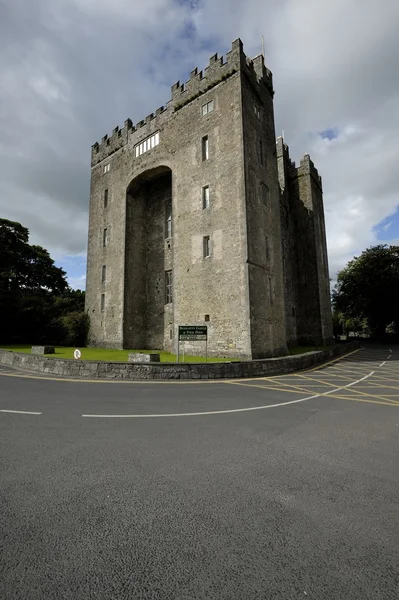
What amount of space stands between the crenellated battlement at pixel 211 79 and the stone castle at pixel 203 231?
0.31ft

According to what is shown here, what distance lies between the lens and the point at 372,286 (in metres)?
44.1

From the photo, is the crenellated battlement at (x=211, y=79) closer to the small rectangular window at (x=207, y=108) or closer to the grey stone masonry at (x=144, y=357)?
the small rectangular window at (x=207, y=108)

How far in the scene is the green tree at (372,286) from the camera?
1705 inches

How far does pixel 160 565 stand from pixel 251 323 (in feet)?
50.7

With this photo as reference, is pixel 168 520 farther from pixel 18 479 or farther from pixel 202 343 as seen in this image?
pixel 202 343

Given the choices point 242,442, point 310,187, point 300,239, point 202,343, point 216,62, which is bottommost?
point 242,442

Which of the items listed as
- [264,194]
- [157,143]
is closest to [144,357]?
[264,194]

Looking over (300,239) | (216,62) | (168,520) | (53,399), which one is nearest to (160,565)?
(168,520)

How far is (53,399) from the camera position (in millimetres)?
7891

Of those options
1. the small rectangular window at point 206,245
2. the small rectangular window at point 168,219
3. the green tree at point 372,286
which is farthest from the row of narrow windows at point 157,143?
the green tree at point 372,286

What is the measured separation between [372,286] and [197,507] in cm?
4923

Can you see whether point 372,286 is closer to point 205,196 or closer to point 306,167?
point 306,167

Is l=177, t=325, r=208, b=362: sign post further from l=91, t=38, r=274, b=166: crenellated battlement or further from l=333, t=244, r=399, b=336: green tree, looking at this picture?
l=333, t=244, r=399, b=336: green tree

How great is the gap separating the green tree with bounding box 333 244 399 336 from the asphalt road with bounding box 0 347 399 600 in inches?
1743
